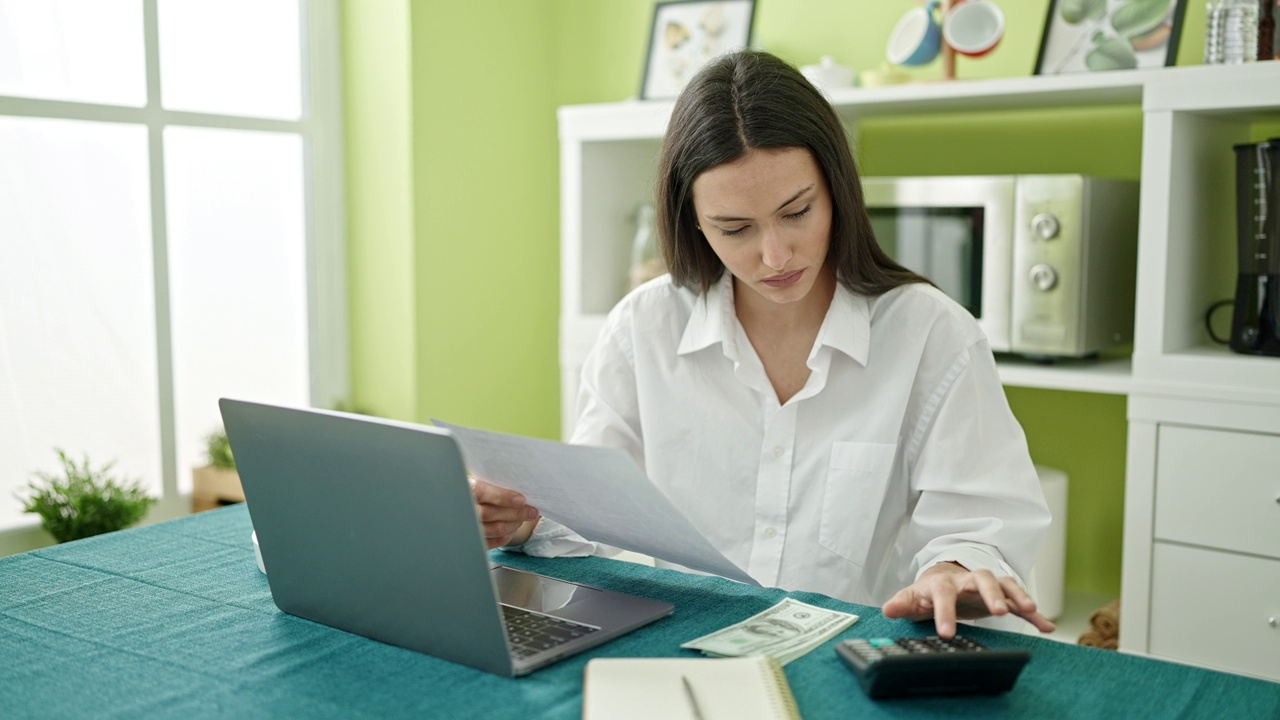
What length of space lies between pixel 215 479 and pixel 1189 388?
1.96m

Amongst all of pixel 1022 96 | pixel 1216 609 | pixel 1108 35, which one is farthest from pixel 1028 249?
pixel 1216 609

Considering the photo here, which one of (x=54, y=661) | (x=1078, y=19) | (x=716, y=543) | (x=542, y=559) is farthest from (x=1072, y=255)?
(x=54, y=661)

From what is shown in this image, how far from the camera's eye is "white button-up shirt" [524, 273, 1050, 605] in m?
1.36

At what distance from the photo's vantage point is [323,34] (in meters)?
2.88

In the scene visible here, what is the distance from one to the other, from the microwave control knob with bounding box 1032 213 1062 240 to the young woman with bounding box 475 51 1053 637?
28.0 inches

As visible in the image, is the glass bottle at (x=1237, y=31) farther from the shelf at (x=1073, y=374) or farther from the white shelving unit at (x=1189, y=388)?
the shelf at (x=1073, y=374)

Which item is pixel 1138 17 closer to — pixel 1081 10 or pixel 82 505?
pixel 1081 10

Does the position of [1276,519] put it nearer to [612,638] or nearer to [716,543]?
[716,543]

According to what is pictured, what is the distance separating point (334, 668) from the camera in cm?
101

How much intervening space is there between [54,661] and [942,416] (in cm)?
96

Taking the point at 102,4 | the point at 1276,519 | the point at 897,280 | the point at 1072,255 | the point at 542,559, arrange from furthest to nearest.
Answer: the point at 102,4 < the point at 1072,255 < the point at 1276,519 < the point at 897,280 < the point at 542,559

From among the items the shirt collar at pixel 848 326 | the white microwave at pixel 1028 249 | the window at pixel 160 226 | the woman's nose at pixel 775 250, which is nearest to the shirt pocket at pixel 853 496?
the shirt collar at pixel 848 326

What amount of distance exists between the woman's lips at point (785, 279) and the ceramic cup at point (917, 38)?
1.23 meters

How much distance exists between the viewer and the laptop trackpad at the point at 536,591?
116 centimetres
